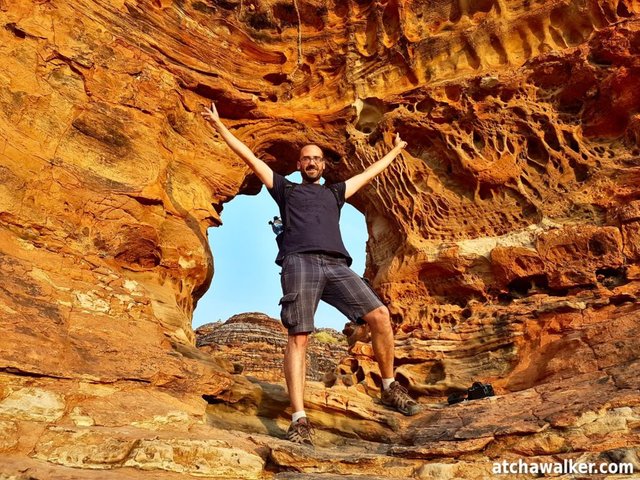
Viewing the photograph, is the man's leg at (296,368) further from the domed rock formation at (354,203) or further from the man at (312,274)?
the domed rock formation at (354,203)

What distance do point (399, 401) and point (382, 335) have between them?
804 mm

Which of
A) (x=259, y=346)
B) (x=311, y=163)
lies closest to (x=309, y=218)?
(x=311, y=163)

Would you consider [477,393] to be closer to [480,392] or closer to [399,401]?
[480,392]

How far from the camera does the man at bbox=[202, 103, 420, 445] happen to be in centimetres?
488

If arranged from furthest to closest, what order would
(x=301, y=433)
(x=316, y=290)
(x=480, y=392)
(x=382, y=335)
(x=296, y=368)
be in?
(x=480, y=392), (x=382, y=335), (x=316, y=290), (x=296, y=368), (x=301, y=433)

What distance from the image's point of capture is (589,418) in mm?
4008

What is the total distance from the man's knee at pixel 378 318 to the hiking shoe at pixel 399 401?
0.79 metres

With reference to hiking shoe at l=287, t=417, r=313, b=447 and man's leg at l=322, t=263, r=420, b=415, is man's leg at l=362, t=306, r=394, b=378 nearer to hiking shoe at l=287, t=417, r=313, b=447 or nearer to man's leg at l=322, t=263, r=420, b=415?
man's leg at l=322, t=263, r=420, b=415

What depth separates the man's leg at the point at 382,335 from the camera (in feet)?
17.6

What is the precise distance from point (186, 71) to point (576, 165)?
710cm

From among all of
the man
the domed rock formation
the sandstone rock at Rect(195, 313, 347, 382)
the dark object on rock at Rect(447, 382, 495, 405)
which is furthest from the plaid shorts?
the sandstone rock at Rect(195, 313, 347, 382)

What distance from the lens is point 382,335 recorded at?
5.46 metres

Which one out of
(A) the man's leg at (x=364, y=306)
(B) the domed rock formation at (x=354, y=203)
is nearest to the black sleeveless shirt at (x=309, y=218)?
(A) the man's leg at (x=364, y=306)

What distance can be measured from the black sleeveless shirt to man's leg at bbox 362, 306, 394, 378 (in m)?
0.62
